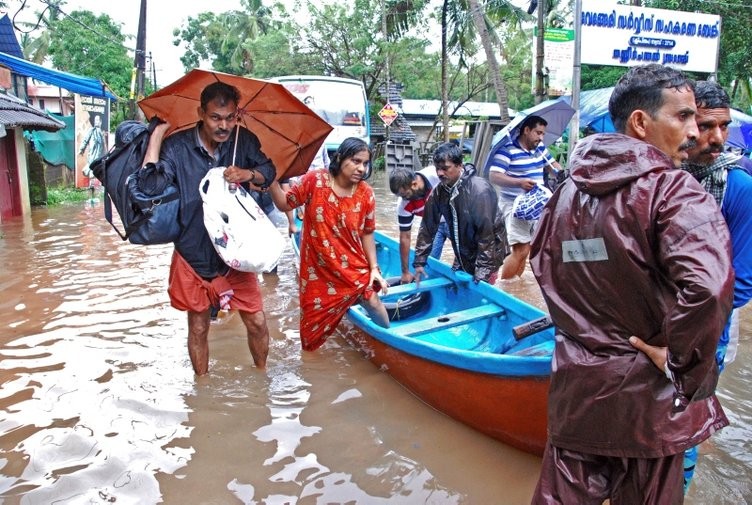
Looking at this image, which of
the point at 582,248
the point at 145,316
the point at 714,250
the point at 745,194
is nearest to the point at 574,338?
the point at 582,248

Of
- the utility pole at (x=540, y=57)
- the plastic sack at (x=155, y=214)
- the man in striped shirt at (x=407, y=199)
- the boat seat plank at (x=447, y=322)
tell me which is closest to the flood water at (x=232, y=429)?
the boat seat plank at (x=447, y=322)

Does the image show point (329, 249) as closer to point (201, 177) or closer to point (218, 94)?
point (201, 177)

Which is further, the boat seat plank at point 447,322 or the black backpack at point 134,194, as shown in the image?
the boat seat plank at point 447,322

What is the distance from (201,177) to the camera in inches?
134

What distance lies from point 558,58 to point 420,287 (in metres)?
5.89

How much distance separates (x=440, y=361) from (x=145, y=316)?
3421mm

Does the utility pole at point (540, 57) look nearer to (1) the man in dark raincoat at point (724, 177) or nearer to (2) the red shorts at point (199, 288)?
(2) the red shorts at point (199, 288)

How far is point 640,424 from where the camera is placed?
4.87 ft

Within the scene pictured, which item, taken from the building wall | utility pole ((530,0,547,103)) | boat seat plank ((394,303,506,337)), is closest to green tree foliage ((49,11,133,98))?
the building wall

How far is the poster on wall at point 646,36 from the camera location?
10.9 meters

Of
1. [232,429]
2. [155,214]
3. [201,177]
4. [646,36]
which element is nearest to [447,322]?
[232,429]

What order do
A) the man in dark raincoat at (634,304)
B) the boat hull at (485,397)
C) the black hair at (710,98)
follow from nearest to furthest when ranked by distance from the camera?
the man in dark raincoat at (634,304)
the black hair at (710,98)
the boat hull at (485,397)

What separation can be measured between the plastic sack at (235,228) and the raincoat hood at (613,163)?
2.14m

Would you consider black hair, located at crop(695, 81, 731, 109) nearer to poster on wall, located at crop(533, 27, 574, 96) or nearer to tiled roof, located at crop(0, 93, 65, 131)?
poster on wall, located at crop(533, 27, 574, 96)
